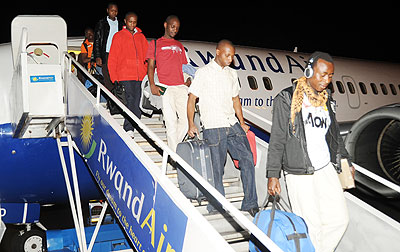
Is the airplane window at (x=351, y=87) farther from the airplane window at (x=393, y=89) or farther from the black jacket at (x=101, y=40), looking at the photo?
the black jacket at (x=101, y=40)

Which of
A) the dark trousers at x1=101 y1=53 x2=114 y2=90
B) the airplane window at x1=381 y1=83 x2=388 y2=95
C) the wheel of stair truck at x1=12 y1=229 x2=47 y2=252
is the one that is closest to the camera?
the dark trousers at x1=101 y1=53 x2=114 y2=90

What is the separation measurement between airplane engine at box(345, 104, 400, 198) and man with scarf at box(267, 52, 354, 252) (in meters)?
2.89

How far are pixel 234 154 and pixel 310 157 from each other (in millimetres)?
928

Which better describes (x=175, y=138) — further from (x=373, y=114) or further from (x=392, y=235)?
(x=373, y=114)

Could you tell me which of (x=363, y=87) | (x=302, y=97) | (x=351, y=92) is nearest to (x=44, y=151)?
(x=302, y=97)

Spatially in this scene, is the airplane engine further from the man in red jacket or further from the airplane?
the man in red jacket

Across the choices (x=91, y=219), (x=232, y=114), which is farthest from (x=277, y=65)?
(x=232, y=114)

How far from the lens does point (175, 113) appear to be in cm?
452

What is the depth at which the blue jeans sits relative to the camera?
146 inches

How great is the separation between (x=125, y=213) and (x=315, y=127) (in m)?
1.60

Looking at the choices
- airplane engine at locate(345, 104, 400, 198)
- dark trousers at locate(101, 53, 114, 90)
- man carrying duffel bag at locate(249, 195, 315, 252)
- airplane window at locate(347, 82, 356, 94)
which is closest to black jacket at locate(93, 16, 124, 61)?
dark trousers at locate(101, 53, 114, 90)

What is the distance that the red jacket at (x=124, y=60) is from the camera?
16.3ft

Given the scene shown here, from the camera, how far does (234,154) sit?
3.83m

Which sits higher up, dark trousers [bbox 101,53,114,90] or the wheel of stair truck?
dark trousers [bbox 101,53,114,90]
